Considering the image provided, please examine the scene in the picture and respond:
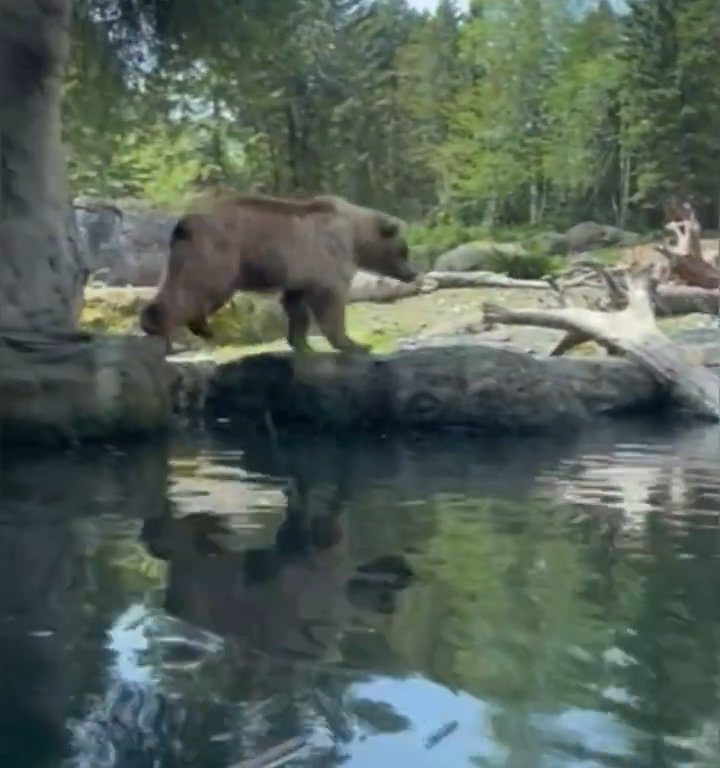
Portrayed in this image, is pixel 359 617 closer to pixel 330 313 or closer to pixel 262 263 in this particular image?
pixel 262 263

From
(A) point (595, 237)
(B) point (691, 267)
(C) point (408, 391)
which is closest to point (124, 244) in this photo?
(B) point (691, 267)

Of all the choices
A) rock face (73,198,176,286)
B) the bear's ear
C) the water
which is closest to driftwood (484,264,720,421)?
the bear's ear

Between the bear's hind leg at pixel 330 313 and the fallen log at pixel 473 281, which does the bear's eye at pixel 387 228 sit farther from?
the fallen log at pixel 473 281

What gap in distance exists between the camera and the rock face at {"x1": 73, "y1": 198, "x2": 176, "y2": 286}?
83.0ft

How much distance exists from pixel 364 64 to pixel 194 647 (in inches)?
1147

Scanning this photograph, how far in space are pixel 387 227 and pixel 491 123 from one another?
26.4m

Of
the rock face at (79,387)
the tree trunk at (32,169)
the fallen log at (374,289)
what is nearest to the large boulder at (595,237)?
the fallen log at (374,289)

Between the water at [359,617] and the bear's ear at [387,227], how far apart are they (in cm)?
402

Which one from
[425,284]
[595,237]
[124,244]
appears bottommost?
[425,284]

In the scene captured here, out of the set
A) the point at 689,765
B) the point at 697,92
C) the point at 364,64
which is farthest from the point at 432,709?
the point at 697,92

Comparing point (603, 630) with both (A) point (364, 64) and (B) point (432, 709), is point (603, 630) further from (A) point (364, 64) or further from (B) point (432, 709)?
(A) point (364, 64)

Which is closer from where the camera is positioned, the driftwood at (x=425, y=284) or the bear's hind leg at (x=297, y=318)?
the bear's hind leg at (x=297, y=318)

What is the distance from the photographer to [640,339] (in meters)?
12.5

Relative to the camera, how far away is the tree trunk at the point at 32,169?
10.8 meters
